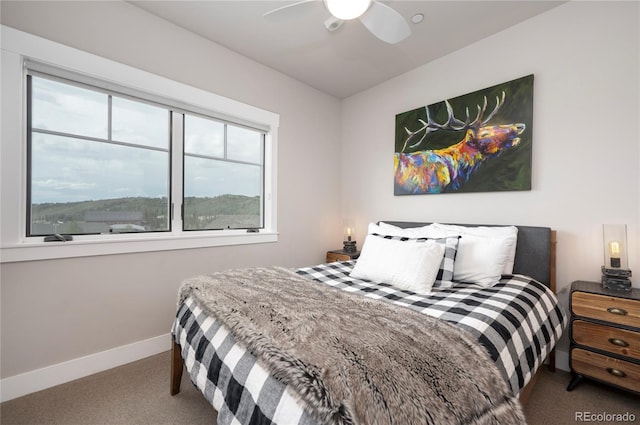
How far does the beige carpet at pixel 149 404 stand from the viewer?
163cm

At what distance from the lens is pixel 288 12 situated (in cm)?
175

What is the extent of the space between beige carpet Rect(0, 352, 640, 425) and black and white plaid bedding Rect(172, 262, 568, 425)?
42cm

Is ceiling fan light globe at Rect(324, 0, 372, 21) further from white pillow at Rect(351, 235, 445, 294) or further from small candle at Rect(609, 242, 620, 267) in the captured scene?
small candle at Rect(609, 242, 620, 267)

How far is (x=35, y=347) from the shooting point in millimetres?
1891

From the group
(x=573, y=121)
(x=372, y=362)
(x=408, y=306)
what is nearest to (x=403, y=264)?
(x=408, y=306)

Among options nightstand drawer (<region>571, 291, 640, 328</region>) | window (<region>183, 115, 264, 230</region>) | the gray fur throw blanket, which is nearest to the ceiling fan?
window (<region>183, 115, 264, 230</region>)

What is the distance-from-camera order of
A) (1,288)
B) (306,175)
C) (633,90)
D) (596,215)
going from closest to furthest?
(1,288) < (633,90) < (596,215) < (306,175)

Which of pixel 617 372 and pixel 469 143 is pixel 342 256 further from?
pixel 617 372

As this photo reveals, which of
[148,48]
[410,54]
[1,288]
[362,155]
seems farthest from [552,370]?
[148,48]

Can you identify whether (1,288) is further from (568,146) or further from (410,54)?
(568,146)

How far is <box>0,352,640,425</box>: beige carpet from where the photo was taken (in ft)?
5.33

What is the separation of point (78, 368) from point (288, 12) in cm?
287

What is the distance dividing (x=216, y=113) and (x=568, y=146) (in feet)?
10.2

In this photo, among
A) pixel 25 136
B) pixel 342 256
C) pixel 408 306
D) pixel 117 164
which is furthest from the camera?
pixel 342 256
